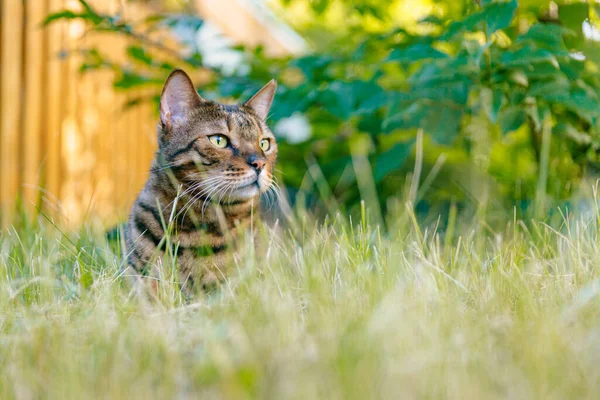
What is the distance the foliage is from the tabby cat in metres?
0.51

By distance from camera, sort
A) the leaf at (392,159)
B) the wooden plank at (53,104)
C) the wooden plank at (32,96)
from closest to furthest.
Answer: the leaf at (392,159) → the wooden plank at (32,96) → the wooden plank at (53,104)

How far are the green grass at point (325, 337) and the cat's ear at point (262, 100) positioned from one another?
0.91 metres

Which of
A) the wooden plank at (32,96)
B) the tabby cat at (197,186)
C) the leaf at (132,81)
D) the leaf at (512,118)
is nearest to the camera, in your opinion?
the tabby cat at (197,186)

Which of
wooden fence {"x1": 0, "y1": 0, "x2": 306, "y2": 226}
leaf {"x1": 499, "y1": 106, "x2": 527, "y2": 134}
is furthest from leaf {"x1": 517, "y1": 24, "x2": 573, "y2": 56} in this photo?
wooden fence {"x1": 0, "y1": 0, "x2": 306, "y2": 226}

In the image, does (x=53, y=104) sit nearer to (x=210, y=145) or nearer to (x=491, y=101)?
(x=210, y=145)

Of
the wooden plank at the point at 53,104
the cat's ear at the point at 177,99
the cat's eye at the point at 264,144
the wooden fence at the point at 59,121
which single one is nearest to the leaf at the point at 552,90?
the cat's eye at the point at 264,144

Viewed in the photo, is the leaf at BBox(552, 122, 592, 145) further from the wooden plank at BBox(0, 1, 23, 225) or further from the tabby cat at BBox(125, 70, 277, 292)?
the wooden plank at BBox(0, 1, 23, 225)

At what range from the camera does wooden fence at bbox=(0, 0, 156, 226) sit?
11.8 feet

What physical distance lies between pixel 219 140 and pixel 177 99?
Result: 0.68ft

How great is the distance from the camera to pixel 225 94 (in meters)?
2.71

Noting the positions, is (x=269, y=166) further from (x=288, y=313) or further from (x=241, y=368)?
(x=241, y=368)

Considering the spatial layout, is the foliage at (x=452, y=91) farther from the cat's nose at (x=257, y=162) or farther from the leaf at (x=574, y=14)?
the cat's nose at (x=257, y=162)

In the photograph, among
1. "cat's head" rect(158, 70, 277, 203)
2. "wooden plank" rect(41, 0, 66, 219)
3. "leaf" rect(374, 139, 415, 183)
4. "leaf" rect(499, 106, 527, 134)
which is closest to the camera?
"cat's head" rect(158, 70, 277, 203)

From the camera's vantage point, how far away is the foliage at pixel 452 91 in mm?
1986
